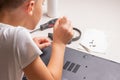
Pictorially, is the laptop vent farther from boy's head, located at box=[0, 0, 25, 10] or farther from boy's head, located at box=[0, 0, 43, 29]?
boy's head, located at box=[0, 0, 25, 10]

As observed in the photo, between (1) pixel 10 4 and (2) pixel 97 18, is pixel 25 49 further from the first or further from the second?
(2) pixel 97 18

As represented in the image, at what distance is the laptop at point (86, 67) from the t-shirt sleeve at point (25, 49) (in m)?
0.24

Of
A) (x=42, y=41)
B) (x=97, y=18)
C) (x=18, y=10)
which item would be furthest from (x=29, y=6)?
(x=97, y=18)

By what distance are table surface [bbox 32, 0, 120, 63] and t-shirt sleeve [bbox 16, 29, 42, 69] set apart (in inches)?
15.2

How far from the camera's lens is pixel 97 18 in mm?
1213

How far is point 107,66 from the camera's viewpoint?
35.5 inches

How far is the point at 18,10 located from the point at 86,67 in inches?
15.4

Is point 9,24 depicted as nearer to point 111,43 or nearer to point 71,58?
point 71,58

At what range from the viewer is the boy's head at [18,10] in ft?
2.06

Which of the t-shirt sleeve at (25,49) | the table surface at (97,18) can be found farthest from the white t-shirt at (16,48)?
the table surface at (97,18)

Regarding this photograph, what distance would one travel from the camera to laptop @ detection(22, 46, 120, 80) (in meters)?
0.86

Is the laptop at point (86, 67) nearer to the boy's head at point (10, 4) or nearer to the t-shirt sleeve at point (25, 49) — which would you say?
the t-shirt sleeve at point (25, 49)

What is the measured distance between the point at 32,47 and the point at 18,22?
11cm

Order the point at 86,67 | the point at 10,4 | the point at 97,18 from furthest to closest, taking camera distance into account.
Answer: the point at 97,18
the point at 86,67
the point at 10,4
